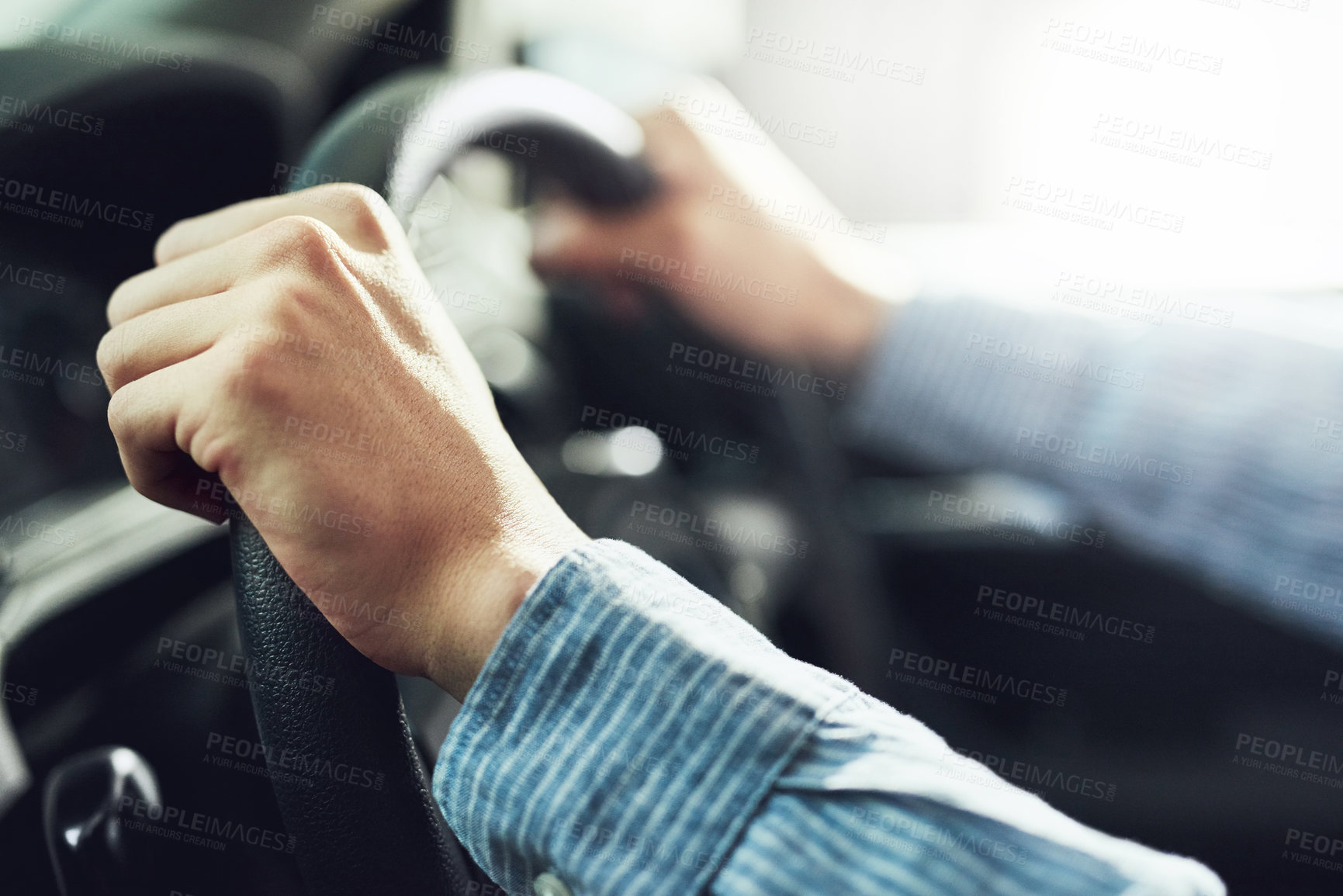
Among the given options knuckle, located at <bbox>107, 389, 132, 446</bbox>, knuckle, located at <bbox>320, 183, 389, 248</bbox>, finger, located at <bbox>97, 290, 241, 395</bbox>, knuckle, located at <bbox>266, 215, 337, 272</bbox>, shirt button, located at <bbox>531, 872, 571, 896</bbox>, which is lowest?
shirt button, located at <bbox>531, 872, 571, 896</bbox>

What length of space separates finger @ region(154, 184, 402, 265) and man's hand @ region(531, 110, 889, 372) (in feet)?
1.17

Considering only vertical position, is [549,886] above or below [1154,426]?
below

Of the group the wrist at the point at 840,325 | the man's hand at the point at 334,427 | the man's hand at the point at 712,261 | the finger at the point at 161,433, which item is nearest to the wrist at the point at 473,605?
the man's hand at the point at 334,427

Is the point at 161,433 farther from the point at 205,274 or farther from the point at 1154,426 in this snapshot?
the point at 1154,426

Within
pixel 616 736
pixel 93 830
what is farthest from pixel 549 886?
pixel 93 830

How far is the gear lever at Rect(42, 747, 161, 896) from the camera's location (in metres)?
0.39

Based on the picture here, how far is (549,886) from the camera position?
0.36 meters

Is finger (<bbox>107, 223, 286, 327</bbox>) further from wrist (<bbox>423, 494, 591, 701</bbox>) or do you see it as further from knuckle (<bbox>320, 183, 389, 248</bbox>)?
wrist (<bbox>423, 494, 591, 701</bbox>)

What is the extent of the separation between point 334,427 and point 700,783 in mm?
220

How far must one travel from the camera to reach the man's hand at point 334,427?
36cm

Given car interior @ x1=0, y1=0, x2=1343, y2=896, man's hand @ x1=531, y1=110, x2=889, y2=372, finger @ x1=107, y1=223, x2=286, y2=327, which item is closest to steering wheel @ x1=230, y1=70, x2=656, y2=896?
car interior @ x1=0, y1=0, x2=1343, y2=896

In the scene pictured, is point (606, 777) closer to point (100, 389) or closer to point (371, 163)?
point (371, 163)

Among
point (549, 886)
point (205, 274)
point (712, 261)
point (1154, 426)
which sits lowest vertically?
point (549, 886)

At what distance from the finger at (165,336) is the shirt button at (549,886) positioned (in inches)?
10.6
